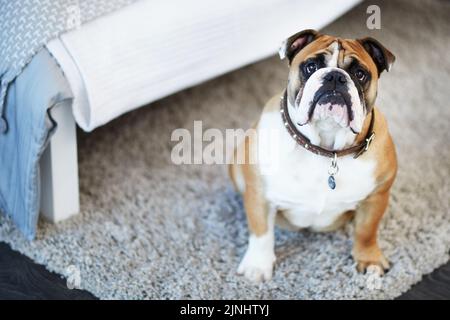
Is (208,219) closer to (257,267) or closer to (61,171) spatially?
(257,267)

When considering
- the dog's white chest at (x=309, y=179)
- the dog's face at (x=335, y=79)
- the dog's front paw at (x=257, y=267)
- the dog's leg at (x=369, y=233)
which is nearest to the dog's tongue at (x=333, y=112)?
the dog's face at (x=335, y=79)

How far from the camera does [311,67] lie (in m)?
1.28

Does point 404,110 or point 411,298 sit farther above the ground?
point 404,110

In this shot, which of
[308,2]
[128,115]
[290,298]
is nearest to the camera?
[290,298]

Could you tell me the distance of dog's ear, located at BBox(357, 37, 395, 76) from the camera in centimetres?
130

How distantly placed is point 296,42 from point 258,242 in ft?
1.35

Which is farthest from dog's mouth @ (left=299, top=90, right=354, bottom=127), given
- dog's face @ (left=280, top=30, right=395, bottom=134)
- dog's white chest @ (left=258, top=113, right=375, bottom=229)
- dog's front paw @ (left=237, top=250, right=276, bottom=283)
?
dog's front paw @ (left=237, top=250, right=276, bottom=283)

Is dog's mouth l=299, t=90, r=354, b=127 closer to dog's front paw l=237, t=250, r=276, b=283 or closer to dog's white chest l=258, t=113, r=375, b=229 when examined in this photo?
dog's white chest l=258, t=113, r=375, b=229

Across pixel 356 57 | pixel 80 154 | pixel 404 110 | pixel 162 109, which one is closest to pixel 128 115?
pixel 162 109

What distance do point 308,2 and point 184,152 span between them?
469 mm

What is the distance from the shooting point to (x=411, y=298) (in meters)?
1.47

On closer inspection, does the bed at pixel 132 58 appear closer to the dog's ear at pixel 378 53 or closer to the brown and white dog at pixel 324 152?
the brown and white dog at pixel 324 152

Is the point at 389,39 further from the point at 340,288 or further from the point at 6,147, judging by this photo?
the point at 6,147

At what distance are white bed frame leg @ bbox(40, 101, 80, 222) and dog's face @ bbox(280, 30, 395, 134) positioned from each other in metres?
0.48
